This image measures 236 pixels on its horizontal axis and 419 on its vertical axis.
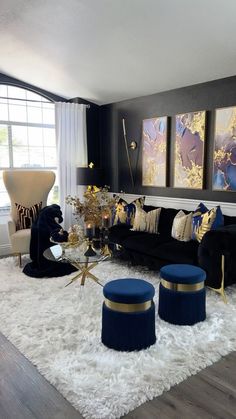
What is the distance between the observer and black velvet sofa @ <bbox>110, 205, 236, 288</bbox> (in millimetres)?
3307

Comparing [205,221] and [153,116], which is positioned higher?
[153,116]

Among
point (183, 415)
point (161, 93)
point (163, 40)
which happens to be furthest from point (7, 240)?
point (183, 415)

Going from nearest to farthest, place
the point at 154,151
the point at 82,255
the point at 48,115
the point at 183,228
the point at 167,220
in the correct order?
the point at 82,255 < the point at 183,228 < the point at 167,220 < the point at 154,151 < the point at 48,115

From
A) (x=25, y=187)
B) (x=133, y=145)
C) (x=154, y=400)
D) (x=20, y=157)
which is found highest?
(x=133, y=145)

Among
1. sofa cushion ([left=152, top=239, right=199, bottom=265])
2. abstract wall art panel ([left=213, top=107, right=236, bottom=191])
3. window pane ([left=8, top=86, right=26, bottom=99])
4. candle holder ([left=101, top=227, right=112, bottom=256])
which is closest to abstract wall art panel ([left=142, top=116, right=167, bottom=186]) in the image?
abstract wall art panel ([left=213, top=107, right=236, bottom=191])

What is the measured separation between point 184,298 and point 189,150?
2.45 meters

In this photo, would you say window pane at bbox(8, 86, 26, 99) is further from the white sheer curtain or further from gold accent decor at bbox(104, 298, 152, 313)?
gold accent decor at bbox(104, 298, 152, 313)

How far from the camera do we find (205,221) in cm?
383

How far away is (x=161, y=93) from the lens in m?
4.99

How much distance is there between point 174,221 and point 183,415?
2.64 metres

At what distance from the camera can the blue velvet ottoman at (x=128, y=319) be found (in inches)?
95.1

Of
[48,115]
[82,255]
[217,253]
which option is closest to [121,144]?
[48,115]

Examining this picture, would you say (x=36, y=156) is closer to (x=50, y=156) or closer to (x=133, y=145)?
(x=50, y=156)

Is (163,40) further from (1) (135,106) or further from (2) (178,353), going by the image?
(2) (178,353)
